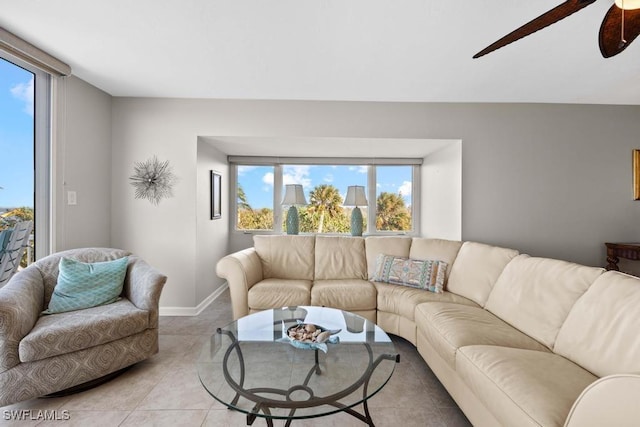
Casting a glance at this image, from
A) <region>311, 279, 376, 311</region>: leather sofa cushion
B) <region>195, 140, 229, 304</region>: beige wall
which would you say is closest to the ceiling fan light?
<region>311, 279, 376, 311</region>: leather sofa cushion

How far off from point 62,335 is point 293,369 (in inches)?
56.4

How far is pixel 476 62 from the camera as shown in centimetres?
233

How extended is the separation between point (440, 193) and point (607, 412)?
305 centimetres

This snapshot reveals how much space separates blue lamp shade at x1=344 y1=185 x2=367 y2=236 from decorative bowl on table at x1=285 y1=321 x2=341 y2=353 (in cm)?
220

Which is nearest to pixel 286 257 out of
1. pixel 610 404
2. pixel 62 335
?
pixel 62 335

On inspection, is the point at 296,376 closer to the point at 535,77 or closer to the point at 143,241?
the point at 143,241

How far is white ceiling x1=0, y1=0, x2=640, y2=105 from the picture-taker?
174 centimetres

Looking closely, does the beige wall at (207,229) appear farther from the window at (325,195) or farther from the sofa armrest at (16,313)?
the sofa armrest at (16,313)

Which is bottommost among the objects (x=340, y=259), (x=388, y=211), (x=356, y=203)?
(x=340, y=259)

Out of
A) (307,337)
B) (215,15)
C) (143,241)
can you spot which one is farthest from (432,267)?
(143,241)

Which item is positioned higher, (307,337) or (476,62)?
(476,62)

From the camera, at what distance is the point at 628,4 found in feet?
4.23

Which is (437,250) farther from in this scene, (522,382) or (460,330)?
(522,382)

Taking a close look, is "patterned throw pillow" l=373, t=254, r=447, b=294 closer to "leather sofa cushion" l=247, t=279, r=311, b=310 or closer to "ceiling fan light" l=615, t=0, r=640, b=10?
"leather sofa cushion" l=247, t=279, r=311, b=310
